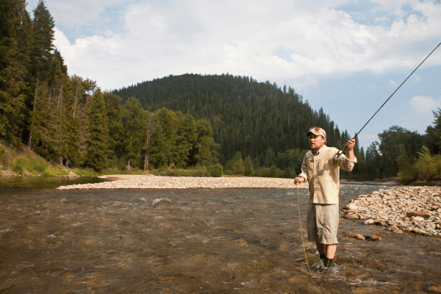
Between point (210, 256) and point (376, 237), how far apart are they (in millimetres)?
4664

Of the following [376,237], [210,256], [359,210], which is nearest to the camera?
[210,256]

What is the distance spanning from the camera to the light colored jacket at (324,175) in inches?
156

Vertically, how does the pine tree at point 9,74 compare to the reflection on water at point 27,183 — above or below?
above

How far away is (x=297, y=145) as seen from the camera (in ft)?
436

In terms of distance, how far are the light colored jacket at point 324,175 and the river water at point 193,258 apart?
137cm

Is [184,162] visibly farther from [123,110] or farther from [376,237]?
[376,237]

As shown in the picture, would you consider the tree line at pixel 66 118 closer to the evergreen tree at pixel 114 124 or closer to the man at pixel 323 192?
the evergreen tree at pixel 114 124

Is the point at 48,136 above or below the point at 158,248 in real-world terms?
above

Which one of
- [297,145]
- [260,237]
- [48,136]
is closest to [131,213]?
[260,237]

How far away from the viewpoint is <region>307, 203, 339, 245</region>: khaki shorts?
3.92 metres

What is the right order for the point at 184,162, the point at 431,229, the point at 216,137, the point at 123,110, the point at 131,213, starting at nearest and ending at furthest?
the point at 431,229
the point at 131,213
the point at 123,110
the point at 184,162
the point at 216,137

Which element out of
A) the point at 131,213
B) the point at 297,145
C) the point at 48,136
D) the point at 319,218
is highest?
the point at 297,145

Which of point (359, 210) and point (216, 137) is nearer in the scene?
point (359, 210)

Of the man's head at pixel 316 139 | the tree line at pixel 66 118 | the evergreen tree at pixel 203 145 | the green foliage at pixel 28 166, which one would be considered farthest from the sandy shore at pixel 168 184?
the evergreen tree at pixel 203 145
